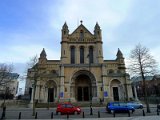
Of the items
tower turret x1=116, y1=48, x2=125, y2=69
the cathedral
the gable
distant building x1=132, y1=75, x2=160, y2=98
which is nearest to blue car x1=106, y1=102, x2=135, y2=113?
distant building x1=132, y1=75, x2=160, y2=98

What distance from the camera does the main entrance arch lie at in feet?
139

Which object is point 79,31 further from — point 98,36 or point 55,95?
point 55,95

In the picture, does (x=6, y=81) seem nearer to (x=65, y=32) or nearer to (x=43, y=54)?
(x=43, y=54)

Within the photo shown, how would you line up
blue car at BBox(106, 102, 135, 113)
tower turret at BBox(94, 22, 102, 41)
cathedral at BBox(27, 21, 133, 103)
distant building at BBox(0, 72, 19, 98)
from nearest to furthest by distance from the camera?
blue car at BBox(106, 102, 135, 113)
distant building at BBox(0, 72, 19, 98)
cathedral at BBox(27, 21, 133, 103)
tower turret at BBox(94, 22, 102, 41)

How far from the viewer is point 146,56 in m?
26.5

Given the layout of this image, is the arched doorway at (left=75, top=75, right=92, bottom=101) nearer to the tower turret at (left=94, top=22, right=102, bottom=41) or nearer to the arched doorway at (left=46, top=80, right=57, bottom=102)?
the arched doorway at (left=46, top=80, right=57, bottom=102)

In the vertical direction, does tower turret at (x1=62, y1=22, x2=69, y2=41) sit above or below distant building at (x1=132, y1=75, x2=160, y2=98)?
above

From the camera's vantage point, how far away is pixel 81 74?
43.9 m

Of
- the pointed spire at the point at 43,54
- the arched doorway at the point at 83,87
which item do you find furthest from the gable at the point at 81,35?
the arched doorway at the point at 83,87

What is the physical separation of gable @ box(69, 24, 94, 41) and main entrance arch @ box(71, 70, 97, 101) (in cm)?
1065

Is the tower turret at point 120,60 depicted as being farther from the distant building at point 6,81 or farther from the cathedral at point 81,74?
the distant building at point 6,81

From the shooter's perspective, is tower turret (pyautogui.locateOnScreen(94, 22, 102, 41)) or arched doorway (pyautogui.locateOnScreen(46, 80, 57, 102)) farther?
tower turret (pyautogui.locateOnScreen(94, 22, 102, 41))

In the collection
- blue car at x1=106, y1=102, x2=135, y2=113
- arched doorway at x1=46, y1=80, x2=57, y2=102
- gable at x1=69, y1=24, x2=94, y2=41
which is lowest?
blue car at x1=106, y1=102, x2=135, y2=113

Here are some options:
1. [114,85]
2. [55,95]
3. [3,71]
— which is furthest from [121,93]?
[3,71]
